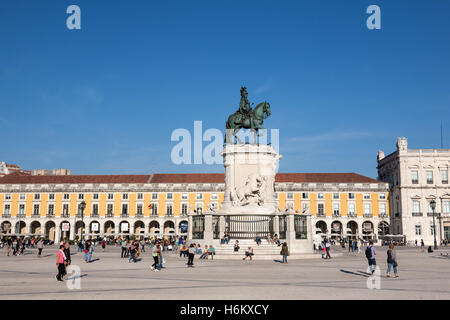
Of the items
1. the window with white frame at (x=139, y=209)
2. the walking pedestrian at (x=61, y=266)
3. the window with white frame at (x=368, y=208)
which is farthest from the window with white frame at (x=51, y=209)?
the walking pedestrian at (x=61, y=266)

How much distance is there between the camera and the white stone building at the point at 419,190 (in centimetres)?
6988

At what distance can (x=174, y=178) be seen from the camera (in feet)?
268

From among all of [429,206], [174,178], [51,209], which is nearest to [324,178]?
[429,206]

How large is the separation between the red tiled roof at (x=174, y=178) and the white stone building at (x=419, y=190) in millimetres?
8159

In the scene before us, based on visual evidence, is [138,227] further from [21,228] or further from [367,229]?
[367,229]

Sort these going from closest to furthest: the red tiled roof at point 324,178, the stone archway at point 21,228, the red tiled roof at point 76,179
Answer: the stone archway at point 21,228 → the red tiled roof at point 324,178 → the red tiled roof at point 76,179

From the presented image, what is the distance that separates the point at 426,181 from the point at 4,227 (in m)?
69.4

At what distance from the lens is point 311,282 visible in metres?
12.7

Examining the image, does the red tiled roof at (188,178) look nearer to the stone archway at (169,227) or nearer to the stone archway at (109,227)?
the stone archway at (169,227)

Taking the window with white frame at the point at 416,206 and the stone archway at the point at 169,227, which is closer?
the window with white frame at the point at 416,206

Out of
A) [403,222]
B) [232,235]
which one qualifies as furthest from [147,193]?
[232,235]

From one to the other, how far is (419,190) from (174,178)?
40.3 meters

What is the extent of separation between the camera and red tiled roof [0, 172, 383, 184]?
8006 cm
